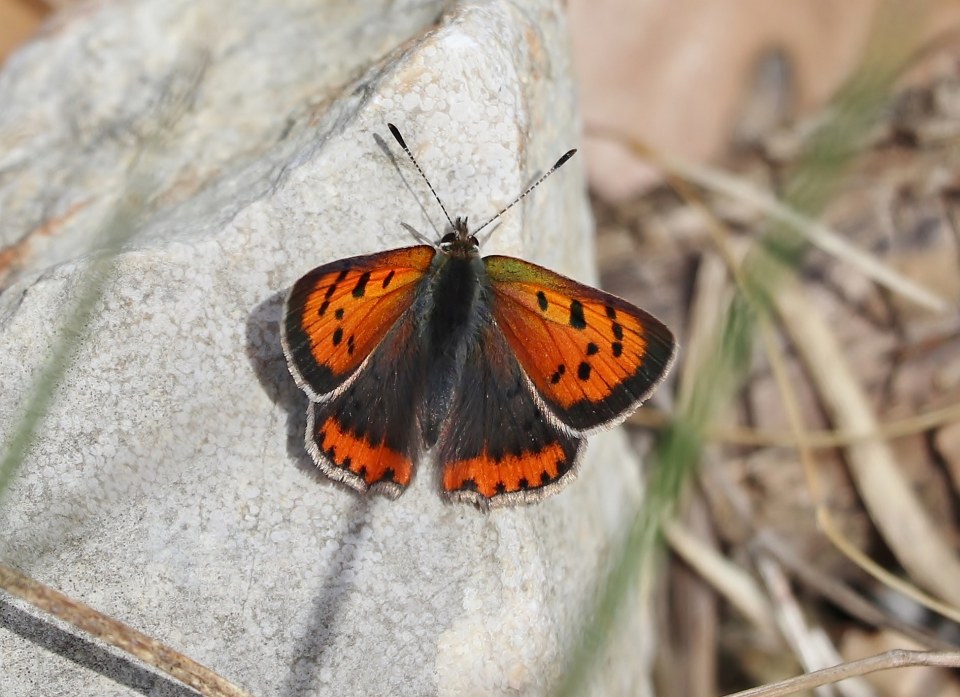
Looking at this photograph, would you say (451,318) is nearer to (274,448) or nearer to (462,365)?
(462,365)

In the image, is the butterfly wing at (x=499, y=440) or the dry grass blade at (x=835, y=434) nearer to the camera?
the butterfly wing at (x=499, y=440)

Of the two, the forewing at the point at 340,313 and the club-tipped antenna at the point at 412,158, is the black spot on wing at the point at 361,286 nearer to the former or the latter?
the forewing at the point at 340,313

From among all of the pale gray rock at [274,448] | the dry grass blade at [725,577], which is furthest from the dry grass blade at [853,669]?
the dry grass blade at [725,577]

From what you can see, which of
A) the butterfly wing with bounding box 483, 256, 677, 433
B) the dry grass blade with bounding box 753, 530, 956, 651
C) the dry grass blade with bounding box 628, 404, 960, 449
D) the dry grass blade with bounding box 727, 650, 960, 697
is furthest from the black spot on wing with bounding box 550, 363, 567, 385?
the dry grass blade with bounding box 753, 530, 956, 651

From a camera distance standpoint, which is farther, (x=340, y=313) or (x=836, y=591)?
(x=836, y=591)

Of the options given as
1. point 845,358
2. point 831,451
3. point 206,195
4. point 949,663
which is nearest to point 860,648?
point 831,451

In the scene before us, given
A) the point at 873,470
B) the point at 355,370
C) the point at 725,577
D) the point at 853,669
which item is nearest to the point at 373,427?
the point at 355,370
